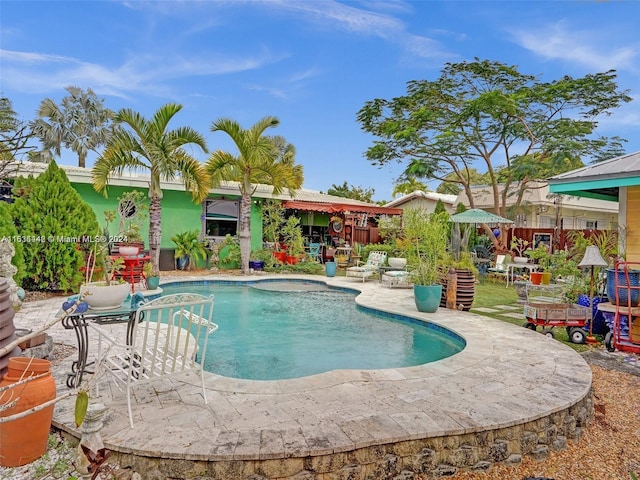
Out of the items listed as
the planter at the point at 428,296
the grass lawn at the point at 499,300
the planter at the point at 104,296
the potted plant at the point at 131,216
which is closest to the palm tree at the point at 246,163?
the potted plant at the point at 131,216

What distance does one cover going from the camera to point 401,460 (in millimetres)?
3086

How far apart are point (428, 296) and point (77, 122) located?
1215 inches

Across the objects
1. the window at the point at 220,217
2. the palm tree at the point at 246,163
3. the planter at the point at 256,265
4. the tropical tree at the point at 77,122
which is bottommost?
the planter at the point at 256,265

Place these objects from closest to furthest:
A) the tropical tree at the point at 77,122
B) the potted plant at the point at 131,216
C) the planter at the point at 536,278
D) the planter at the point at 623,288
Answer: the planter at the point at 623,288 < the planter at the point at 536,278 < the potted plant at the point at 131,216 < the tropical tree at the point at 77,122

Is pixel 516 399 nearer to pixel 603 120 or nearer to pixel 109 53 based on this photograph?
pixel 109 53

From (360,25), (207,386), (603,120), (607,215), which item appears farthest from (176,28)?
(607,215)

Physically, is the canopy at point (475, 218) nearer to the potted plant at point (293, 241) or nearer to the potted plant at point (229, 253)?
the potted plant at point (293, 241)

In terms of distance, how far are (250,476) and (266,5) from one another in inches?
462

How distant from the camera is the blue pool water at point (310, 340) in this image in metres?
5.78

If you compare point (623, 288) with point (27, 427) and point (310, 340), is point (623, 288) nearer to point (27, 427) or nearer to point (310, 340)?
point (310, 340)

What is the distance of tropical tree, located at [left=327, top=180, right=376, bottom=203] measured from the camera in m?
38.1

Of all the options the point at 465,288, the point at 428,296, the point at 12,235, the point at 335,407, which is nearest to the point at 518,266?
the point at 465,288

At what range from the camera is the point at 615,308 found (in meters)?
6.09

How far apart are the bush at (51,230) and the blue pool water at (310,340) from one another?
3.77 metres
